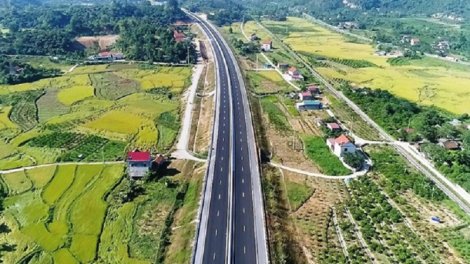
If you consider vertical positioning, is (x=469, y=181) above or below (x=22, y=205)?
above

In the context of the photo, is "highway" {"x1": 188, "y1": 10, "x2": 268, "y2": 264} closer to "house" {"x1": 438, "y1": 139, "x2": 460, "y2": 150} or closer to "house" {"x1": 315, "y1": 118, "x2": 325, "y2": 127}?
"house" {"x1": 315, "y1": 118, "x2": 325, "y2": 127}

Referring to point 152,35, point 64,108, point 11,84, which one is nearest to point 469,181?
point 64,108

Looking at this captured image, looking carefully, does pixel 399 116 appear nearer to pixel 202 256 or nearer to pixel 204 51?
pixel 202 256

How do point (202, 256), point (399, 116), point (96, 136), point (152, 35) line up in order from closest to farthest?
point (202, 256), point (96, 136), point (399, 116), point (152, 35)

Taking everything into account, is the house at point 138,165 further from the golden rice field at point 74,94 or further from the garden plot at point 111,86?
the garden plot at point 111,86

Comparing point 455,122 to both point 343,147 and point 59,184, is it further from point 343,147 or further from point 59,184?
point 59,184

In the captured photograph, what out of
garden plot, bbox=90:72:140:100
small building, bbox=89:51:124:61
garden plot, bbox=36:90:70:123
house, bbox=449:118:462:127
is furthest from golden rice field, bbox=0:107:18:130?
house, bbox=449:118:462:127

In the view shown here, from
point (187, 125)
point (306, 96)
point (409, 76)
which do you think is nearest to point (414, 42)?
point (409, 76)

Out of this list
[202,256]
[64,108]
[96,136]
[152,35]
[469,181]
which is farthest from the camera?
[152,35]
